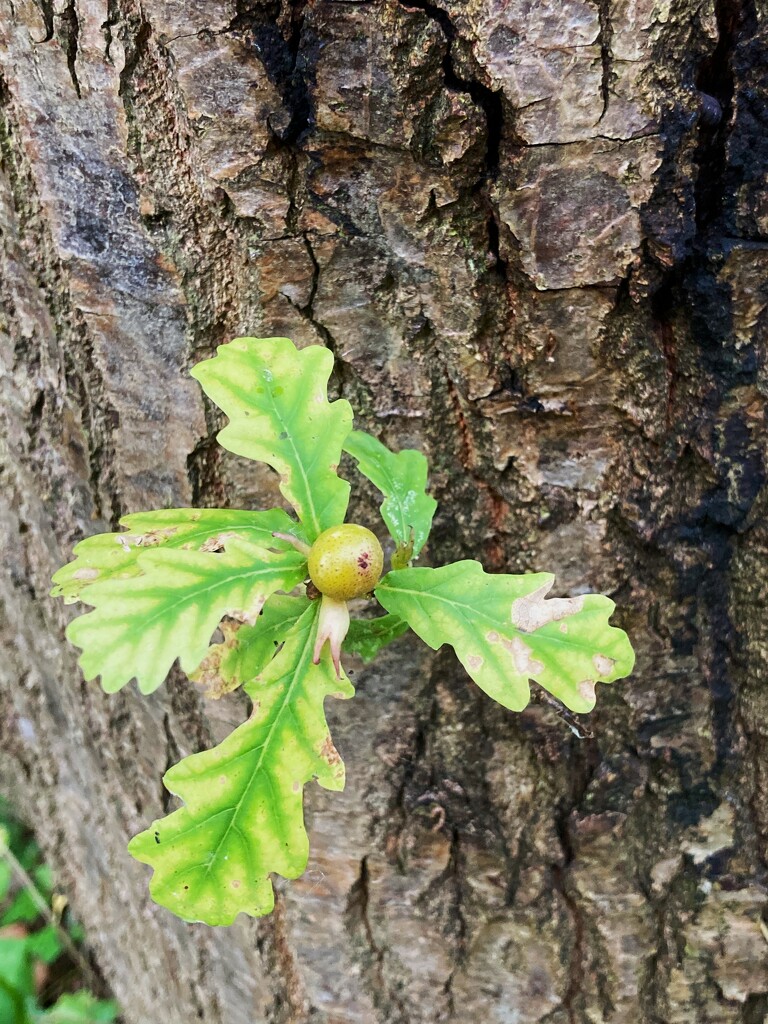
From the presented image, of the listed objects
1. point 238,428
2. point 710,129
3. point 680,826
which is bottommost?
point 680,826

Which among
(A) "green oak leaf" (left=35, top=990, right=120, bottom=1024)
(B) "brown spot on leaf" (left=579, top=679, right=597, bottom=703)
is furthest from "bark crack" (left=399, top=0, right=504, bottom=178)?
(A) "green oak leaf" (left=35, top=990, right=120, bottom=1024)

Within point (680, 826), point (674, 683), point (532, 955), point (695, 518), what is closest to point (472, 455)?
point (695, 518)

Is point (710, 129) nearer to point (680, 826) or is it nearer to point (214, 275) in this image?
point (214, 275)

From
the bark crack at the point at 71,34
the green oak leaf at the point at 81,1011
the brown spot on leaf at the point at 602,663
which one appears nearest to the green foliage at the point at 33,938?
the green oak leaf at the point at 81,1011

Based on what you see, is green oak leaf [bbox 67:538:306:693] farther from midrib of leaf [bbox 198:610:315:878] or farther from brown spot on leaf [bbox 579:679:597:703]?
brown spot on leaf [bbox 579:679:597:703]

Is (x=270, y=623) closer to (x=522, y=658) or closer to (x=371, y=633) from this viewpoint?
(x=371, y=633)
